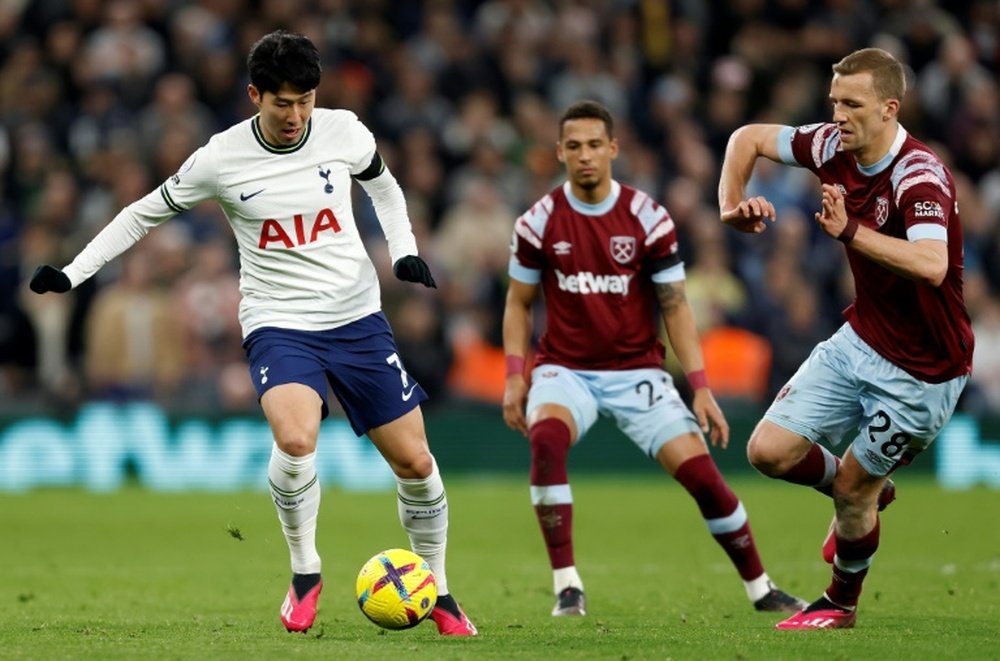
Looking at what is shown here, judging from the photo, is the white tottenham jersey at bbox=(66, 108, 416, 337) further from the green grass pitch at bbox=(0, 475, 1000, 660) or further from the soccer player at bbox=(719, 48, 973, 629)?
the soccer player at bbox=(719, 48, 973, 629)

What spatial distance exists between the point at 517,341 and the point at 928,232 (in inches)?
115

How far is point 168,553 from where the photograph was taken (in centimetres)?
1300

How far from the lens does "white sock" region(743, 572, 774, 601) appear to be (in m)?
9.51

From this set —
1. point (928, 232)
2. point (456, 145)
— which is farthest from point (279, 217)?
point (456, 145)

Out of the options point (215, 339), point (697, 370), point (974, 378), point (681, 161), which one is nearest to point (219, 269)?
point (215, 339)

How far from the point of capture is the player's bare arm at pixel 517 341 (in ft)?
32.5

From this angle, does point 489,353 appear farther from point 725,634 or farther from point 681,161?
point 725,634

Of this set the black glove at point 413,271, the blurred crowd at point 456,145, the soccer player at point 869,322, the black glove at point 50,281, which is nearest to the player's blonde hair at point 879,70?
the soccer player at point 869,322

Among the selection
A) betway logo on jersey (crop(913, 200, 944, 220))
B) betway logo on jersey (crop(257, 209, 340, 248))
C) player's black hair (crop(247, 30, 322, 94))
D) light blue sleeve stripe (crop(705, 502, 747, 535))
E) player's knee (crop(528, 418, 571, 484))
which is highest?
player's black hair (crop(247, 30, 322, 94))

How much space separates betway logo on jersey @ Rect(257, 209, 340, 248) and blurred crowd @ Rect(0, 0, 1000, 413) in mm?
9265

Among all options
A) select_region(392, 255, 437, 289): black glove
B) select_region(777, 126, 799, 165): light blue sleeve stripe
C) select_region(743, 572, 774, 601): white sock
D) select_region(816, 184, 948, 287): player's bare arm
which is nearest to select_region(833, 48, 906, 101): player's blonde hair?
select_region(777, 126, 799, 165): light blue sleeve stripe

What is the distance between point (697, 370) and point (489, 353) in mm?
8816

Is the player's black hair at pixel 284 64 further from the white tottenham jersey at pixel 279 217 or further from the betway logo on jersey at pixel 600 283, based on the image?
the betway logo on jersey at pixel 600 283

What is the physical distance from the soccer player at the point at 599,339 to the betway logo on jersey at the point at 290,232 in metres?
1.92
